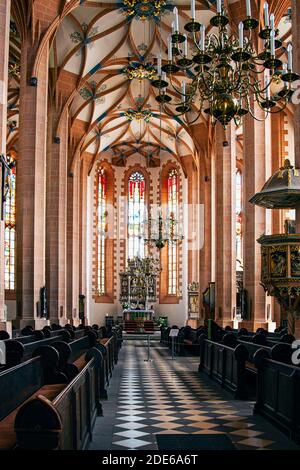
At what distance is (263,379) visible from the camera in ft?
29.5

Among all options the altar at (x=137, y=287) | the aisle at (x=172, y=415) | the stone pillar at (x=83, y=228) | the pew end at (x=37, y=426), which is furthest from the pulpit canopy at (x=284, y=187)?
the altar at (x=137, y=287)

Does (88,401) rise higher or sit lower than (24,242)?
lower

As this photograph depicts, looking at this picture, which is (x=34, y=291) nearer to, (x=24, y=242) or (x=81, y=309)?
(x=24, y=242)

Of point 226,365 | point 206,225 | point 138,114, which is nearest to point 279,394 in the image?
point 226,365

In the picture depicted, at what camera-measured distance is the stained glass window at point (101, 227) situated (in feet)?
142

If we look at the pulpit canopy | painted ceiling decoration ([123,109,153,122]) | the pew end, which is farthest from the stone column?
painted ceiling decoration ([123,109,153,122])

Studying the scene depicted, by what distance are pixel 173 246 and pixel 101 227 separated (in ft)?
17.3

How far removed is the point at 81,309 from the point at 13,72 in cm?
1411

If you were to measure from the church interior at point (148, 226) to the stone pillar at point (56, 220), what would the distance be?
8 centimetres

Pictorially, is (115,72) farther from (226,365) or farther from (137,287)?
(226,365)

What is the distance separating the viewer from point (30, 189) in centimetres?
2034

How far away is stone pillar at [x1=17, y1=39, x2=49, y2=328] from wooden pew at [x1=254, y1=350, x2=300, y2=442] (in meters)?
12.0

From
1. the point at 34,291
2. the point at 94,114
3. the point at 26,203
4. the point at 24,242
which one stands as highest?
the point at 94,114
